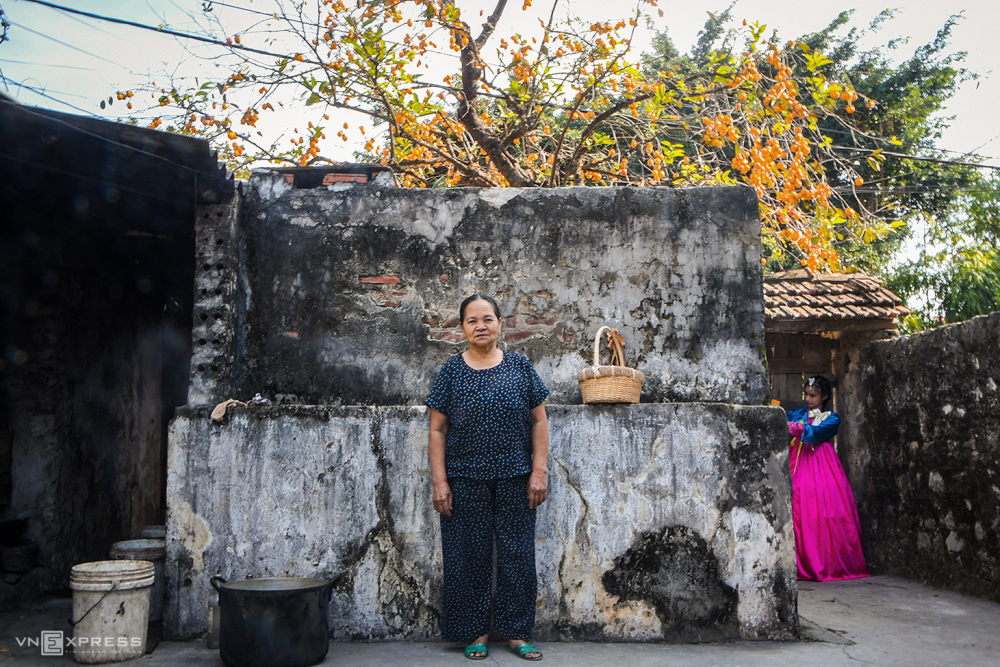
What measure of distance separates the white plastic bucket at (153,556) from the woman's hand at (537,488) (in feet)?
6.78

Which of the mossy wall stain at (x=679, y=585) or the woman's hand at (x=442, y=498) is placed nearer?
the woman's hand at (x=442, y=498)

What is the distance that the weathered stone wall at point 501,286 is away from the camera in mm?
4305

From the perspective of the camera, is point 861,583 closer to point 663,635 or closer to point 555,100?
point 663,635

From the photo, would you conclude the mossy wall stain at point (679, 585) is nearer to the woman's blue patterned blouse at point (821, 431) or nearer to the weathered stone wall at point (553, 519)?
the weathered stone wall at point (553, 519)

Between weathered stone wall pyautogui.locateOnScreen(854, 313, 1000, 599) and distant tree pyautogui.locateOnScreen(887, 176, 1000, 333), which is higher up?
distant tree pyautogui.locateOnScreen(887, 176, 1000, 333)

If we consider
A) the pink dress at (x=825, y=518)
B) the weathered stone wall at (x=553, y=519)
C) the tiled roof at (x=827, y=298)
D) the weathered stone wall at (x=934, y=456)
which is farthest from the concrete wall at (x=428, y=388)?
the tiled roof at (x=827, y=298)

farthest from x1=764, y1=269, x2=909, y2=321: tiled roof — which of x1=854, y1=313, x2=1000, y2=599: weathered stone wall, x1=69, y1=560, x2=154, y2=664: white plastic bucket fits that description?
x1=69, y1=560, x2=154, y2=664: white plastic bucket

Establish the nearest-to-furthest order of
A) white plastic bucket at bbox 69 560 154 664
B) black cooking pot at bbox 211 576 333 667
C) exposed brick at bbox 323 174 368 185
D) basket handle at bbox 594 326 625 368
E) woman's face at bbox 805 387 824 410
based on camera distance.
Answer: black cooking pot at bbox 211 576 333 667, white plastic bucket at bbox 69 560 154 664, basket handle at bbox 594 326 625 368, exposed brick at bbox 323 174 368 185, woman's face at bbox 805 387 824 410

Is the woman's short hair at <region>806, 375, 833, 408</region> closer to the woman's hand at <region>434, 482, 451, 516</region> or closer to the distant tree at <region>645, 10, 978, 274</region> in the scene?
the woman's hand at <region>434, 482, 451, 516</region>

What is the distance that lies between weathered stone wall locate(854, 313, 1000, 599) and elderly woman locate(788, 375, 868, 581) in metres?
0.38

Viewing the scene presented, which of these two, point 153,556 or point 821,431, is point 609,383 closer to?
point 153,556

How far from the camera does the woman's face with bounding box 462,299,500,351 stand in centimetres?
372

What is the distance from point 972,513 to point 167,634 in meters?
5.03

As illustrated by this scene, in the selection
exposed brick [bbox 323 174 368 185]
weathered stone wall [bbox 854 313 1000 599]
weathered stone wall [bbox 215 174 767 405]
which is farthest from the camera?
weathered stone wall [bbox 854 313 1000 599]
